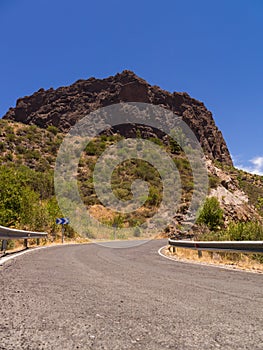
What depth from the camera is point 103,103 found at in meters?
96.1

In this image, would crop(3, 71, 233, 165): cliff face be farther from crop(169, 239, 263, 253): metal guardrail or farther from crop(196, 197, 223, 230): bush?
crop(169, 239, 263, 253): metal guardrail

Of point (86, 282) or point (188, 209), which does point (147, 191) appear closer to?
point (188, 209)

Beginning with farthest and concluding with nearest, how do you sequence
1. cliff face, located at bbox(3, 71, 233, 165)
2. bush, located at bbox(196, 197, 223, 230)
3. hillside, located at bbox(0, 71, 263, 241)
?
cliff face, located at bbox(3, 71, 233, 165) < bush, located at bbox(196, 197, 223, 230) < hillside, located at bbox(0, 71, 263, 241)

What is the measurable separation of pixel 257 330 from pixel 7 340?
6.79 feet

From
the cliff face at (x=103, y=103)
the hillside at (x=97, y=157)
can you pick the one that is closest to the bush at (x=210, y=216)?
the hillside at (x=97, y=157)

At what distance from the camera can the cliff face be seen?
94.9 meters

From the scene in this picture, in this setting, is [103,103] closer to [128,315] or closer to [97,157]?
[97,157]

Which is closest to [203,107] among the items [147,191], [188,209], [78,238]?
[147,191]

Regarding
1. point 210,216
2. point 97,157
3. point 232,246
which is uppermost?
point 97,157

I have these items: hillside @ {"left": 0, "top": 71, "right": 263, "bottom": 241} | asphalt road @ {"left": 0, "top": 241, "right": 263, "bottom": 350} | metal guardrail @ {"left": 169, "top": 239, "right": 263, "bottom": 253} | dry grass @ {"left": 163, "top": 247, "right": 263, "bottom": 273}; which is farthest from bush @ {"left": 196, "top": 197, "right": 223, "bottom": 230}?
asphalt road @ {"left": 0, "top": 241, "right": 263, "bottom": 350}

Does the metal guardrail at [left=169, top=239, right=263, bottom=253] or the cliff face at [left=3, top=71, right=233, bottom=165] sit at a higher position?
the cliff face at [left=3, top=71, right=233, bottom=165]

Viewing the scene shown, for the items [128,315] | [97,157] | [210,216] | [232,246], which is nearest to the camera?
[128,315]

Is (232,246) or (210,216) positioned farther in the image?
(210,216)

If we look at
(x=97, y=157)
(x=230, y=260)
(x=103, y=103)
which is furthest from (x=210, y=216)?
(x=103, y=103)
